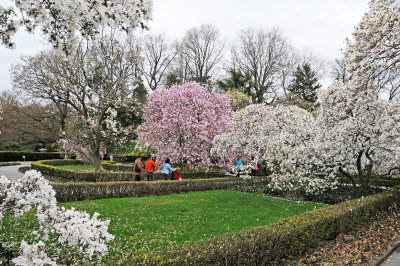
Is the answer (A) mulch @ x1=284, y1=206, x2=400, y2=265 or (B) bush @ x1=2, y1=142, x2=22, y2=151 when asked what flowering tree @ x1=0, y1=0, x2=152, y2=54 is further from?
(B) bush @ x1=2, y1=142, x2=22, y2=151

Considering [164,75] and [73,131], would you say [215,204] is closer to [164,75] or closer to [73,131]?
[73,131]

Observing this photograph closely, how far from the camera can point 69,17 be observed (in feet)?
11.0

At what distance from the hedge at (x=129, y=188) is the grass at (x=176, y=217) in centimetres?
145

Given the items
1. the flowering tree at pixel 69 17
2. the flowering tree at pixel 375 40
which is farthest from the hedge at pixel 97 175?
the flowering tree at pixel 69 17

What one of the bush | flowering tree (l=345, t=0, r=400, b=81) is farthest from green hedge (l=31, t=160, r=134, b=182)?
the bush

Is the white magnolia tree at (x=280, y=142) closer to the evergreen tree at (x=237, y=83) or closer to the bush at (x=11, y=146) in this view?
the evergreen tree at (x=237, y=83)

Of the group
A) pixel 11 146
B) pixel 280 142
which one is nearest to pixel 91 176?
pixel 280 142

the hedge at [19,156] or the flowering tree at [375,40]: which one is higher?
the flowering tree at [375,40]

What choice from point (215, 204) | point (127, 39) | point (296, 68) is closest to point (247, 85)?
point (296, 68)

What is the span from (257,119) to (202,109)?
3952mm

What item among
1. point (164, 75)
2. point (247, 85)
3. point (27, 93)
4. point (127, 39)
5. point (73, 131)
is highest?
point (127, 39)

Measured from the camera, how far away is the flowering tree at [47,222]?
2370mm

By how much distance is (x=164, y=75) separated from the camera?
4125cm

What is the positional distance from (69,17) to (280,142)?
8.64 m
